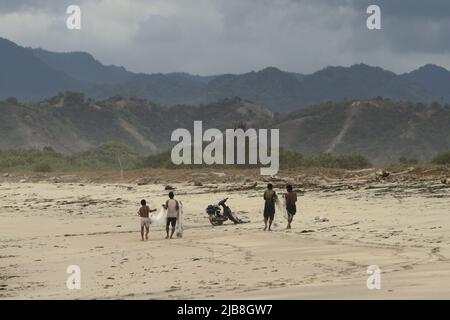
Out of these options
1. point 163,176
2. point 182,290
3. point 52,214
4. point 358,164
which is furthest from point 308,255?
point 358,164

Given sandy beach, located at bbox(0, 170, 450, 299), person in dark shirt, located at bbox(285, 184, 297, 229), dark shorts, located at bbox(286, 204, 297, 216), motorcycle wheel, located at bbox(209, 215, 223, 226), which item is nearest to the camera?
sandy beach, located at bbox(0, 170, 450, 299)

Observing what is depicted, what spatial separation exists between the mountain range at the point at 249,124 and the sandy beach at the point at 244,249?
5049 cm

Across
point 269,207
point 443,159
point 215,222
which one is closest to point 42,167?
point 443,159

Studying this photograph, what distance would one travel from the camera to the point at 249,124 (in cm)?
10338

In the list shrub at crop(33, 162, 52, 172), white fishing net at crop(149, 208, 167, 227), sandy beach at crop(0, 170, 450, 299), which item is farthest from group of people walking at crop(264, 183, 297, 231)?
shrub at crop(33, 162, 52, 172)

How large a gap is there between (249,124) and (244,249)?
8711 centimetres

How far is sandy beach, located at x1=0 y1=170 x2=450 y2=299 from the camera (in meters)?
11.1

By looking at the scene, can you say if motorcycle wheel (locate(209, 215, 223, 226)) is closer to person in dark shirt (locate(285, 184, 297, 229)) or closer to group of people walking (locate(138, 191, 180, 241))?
group of people walking (locate(138, 191, 180, 241))

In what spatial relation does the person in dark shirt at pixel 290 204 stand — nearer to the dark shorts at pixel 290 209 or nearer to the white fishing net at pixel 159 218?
the dark shorts at pixel 290 209

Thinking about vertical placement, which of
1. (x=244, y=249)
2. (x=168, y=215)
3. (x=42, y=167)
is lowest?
(x=244, y=249)

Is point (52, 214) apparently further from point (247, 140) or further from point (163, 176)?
point (247, 140)

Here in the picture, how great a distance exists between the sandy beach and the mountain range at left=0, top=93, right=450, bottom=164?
50.5m

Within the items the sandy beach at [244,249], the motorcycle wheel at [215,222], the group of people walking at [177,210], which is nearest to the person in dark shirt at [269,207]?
the group of people walking at [177,210]

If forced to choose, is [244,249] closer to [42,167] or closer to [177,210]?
[177,210]
